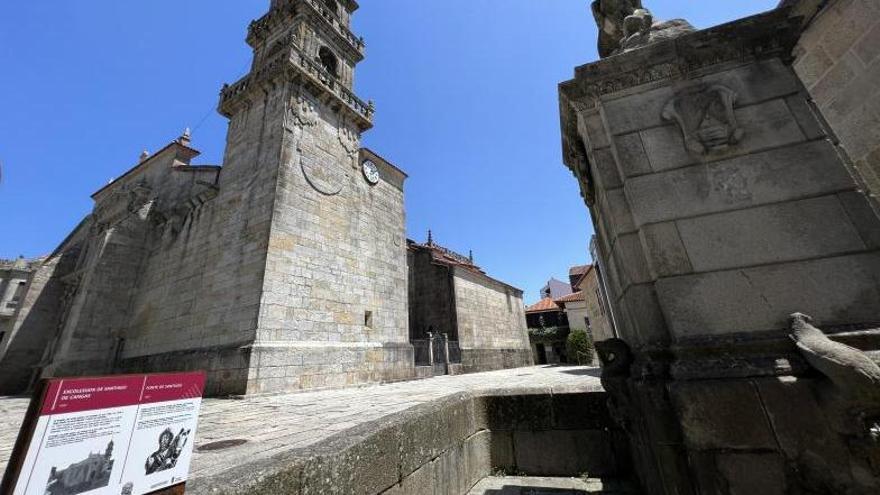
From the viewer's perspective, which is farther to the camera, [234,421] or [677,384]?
[234,421]

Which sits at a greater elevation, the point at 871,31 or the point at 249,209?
the point at 249,209

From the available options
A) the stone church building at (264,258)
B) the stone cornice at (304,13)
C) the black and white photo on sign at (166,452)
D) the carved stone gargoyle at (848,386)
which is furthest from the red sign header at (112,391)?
the stone cornice at (304,13)

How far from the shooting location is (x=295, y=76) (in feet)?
38.8

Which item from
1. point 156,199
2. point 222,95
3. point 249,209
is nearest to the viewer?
point 249,209

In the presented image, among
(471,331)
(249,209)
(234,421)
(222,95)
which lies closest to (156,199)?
(222,95)

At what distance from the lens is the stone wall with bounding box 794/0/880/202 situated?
389 centimetres

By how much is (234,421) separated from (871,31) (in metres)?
9.09

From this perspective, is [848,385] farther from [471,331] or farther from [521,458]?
[471,331]

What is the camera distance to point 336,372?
951 cm

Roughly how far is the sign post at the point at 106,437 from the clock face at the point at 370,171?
1233 cm

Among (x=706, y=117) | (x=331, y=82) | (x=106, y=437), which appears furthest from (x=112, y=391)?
(x=331, y=82)

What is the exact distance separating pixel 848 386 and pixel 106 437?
12.1ft

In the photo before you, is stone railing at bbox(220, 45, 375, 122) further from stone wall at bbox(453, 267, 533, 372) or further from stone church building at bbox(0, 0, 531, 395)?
stone wall at bbox(453, 267, 533, 372)

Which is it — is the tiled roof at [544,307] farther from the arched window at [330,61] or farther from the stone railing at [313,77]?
the arched window at [330,61]
